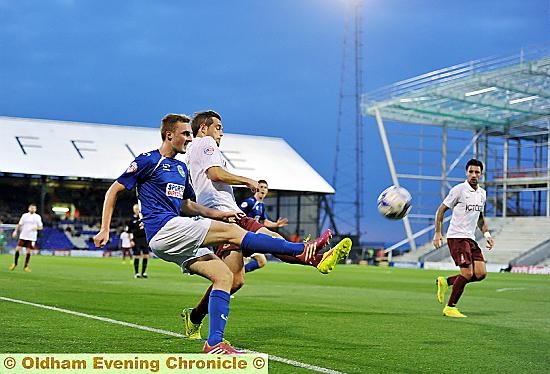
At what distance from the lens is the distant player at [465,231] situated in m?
12.5

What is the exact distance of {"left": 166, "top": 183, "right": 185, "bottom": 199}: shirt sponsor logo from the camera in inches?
277

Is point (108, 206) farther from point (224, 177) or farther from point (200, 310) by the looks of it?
point (200, 310)

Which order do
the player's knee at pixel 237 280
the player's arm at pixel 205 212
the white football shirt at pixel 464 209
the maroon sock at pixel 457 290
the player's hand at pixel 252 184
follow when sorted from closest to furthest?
the player's arm at pixel 205 212 < the player's hand at pixel 252 184 < the player's knee at pixel 237 280 < the maroon sock at pixel 457 290 < the white football shirt at pixel 464 209

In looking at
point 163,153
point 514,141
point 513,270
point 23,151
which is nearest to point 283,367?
point 163,153

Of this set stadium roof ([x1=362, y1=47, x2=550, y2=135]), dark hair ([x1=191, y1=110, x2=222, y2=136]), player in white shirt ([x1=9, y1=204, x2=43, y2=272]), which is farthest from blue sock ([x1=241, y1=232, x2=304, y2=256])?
stadium roof ([x1=362, y1=47, x2=550, y2=135])

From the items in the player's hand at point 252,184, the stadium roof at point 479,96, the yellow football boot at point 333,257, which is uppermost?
the stadium roof at point 479,96

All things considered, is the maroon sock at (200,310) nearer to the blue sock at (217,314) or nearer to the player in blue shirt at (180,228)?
the player in blue shirt at (180,228)

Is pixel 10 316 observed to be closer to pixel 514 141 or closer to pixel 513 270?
pixel 513 270

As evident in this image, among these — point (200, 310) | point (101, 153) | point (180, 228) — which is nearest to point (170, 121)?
point (180, 228)

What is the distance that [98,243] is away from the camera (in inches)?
277

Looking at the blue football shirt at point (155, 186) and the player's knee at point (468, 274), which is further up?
the blue football shirt at point (155, 186)

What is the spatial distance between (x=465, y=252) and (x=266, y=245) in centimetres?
655

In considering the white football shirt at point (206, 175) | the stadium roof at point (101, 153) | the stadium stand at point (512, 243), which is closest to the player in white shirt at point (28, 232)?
the white football shirt at point (206, 175)

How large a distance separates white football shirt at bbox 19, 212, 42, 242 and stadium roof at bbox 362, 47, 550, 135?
1122 inches
